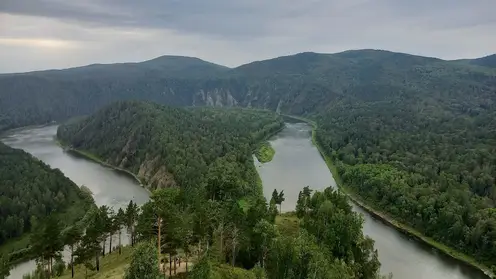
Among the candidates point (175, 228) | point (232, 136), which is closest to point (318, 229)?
point (175, 228)

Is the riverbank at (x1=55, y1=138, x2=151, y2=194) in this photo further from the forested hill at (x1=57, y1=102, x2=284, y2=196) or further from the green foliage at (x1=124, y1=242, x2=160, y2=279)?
the green foliage at (x1=124, y1=242, x2=160, y2=279)

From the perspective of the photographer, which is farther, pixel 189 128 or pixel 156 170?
pixel 189 128

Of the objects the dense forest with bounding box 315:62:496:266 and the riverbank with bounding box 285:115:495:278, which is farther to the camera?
the dense forest with bounding box 315:62:496:266

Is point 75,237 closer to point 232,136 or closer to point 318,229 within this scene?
point 318,229

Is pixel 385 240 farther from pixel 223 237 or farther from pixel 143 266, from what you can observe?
pixel 143 266

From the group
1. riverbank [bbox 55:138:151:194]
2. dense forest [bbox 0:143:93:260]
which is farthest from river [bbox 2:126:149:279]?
dense forest [bbox 0:143:93:260]
